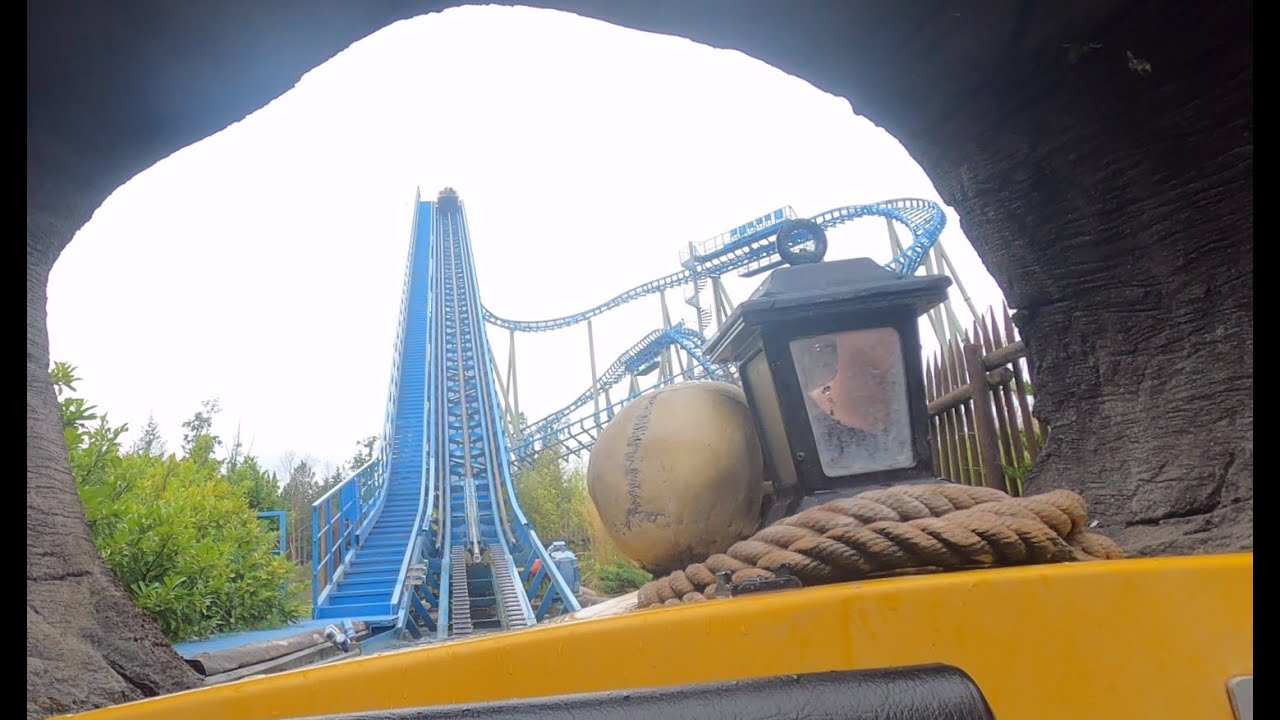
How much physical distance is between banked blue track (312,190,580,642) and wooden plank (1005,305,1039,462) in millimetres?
2590

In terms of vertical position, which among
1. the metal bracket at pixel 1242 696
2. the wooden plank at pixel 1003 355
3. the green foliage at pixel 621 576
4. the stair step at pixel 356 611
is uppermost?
the wooden plank at pixel 1003 355

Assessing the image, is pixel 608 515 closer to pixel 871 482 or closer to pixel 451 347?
pixel 871 482

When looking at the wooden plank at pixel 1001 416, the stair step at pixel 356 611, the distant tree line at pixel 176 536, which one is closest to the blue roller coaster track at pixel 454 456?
the stair step at pixel 356 611

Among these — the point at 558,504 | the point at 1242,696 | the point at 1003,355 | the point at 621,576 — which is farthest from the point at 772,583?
the point at 558,504

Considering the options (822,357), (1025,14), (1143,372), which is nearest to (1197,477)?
(1143,372)

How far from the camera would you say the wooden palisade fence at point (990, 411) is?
10.0ft

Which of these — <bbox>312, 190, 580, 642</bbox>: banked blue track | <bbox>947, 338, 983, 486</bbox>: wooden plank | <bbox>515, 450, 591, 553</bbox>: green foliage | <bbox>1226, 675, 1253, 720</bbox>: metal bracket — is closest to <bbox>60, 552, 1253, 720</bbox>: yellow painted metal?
<bbox>1226, 675, 1253, 720</bbox>: metal bracket

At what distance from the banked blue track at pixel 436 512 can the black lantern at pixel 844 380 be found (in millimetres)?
2437

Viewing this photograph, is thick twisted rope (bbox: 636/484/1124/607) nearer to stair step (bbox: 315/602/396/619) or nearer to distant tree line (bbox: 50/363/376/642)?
distant tree line (bbox: 50/363/376/642)

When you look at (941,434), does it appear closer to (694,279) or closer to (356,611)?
(356,611)

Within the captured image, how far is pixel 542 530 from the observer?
12.6 metres

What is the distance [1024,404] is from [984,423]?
0.60 feet

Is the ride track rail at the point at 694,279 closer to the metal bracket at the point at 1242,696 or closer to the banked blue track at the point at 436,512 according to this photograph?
the banked blue track at the point at 436,512

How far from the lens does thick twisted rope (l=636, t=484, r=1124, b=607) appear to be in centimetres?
97
